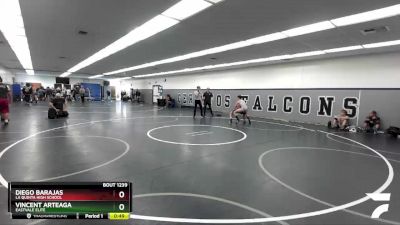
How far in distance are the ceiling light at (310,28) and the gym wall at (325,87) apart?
4.71 meters

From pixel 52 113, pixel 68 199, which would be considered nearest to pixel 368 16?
pixel 68 199

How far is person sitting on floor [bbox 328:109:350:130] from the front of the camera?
9.09m

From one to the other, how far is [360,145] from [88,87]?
29.7m

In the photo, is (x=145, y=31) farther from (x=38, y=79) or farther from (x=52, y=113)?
(x=38, y=79)

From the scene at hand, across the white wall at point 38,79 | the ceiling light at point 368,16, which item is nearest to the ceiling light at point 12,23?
the ceiling light at point 368,16

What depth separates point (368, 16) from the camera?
5176 mm

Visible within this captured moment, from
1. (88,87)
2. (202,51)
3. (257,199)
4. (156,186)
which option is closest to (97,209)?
(156,186)

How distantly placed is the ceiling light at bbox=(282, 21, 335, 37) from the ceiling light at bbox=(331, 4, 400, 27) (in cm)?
20

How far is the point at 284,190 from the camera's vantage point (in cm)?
308

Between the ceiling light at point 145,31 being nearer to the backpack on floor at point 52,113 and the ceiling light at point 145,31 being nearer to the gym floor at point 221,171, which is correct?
the gym floor at point 221,171

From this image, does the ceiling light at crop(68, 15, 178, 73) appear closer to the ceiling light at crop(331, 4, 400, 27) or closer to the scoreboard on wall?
the ceiling light at crop(331, 4, 400, 27)

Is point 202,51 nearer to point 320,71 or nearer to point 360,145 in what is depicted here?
point 320,71

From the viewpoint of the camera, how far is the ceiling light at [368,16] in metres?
4.78

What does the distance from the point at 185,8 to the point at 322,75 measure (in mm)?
8770
